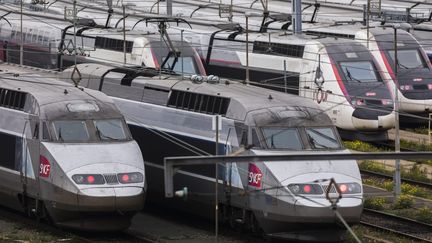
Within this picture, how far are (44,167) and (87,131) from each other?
4.57ft

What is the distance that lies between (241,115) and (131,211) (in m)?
3.47

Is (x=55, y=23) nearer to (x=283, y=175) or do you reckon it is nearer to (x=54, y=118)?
(x=54, y=118)

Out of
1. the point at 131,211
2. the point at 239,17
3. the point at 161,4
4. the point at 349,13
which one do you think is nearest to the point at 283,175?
the point at 131,211

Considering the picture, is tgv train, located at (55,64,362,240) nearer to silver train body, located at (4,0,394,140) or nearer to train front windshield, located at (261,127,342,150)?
train front windshield, located at (261,127,342,150)

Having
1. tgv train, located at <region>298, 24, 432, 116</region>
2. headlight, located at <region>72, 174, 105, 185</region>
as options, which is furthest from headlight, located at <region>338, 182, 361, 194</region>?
tgv train, located at <region>298, 24, 432, 116</region>

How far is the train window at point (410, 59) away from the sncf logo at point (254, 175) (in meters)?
19.6

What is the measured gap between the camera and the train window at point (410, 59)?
1774 inches

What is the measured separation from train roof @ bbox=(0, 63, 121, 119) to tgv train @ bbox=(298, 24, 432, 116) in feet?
53.0

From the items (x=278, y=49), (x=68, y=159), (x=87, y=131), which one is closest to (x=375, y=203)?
(x=87, y=131)

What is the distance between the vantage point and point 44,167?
2744 cm

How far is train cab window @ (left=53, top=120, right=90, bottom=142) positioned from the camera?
27703 mm

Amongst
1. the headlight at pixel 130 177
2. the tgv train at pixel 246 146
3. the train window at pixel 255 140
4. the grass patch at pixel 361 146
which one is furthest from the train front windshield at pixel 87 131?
the grass patch at pixel 361 146

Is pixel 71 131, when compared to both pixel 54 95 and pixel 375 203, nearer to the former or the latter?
pixel 54 95

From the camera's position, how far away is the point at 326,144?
89.4 ft
